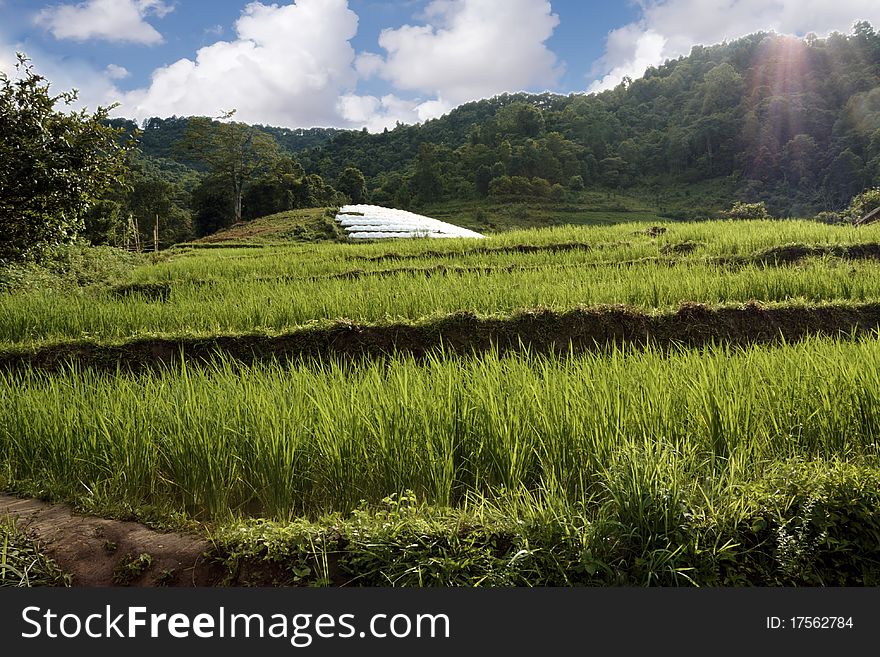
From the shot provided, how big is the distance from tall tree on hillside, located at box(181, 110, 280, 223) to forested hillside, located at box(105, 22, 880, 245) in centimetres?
13

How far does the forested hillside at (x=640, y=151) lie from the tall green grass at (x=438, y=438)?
32872 millimetres

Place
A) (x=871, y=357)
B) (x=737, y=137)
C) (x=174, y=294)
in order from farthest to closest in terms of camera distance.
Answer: (x=737, y=137) < (x=174, y=294) < (x=871, y=357)

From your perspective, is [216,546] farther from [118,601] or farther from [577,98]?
[577,98]

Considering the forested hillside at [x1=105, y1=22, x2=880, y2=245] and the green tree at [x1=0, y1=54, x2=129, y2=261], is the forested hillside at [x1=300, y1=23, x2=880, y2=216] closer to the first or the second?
the forested hillside at [x1=105, y1=22, x2=880, y2=245]

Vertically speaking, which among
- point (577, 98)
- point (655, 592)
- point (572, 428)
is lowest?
point (655, 592)

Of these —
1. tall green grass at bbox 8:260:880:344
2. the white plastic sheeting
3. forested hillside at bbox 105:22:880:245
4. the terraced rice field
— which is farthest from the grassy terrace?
forested hillside at bbox 105:22:880:245

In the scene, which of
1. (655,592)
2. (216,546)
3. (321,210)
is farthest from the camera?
(321,210)

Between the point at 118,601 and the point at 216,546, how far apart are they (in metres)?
0.33

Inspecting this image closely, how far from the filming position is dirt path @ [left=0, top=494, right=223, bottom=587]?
1.90 metres

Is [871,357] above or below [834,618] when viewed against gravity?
above

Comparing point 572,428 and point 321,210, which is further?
point 321,210

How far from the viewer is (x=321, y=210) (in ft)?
86.4

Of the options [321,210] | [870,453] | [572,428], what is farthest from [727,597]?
[321,210]

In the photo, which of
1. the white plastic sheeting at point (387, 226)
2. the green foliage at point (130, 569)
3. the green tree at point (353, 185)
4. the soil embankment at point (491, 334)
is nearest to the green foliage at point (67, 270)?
the soil embankment at point (491, 334)
